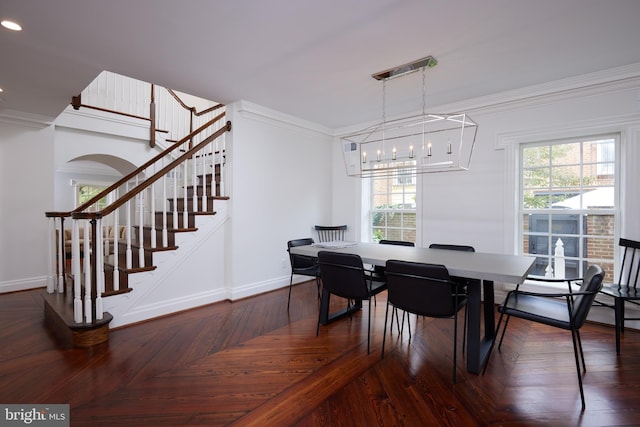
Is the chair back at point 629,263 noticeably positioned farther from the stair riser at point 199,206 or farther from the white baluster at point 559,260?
the stair riser at point 199,206

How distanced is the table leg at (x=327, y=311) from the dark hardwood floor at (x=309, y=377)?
115 mm

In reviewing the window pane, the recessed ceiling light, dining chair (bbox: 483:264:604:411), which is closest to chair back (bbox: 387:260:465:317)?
dining chair (bbox: 483:264:604:411)

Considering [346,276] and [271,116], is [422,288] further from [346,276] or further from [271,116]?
[271,116]

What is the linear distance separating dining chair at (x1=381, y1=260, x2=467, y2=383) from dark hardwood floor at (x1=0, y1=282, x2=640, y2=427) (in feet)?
1.22

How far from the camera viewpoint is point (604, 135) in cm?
337

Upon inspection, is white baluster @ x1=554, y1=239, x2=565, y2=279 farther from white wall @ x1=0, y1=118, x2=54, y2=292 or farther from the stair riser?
white wall @ x1=0, y1=118, x2=54, y2=292

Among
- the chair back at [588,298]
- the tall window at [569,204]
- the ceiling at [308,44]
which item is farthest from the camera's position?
the tall window at [569,204]

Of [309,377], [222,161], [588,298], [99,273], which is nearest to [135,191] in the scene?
[99,273]

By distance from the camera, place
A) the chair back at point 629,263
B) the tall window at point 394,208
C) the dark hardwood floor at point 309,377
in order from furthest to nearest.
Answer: the tall window at point 394,208 < the chair back at point 629,263 < the dark hardwood floor at point 309,377

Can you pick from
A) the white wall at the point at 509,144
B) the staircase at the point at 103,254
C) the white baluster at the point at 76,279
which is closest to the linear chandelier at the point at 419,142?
the white wall at the point at 509,144

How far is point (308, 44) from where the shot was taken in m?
2.66

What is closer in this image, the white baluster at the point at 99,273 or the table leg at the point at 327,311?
the white baluster at the point at 99,273

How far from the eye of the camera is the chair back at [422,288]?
2197 mm

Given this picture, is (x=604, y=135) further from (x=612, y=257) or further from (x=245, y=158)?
(x=245, y=158)
